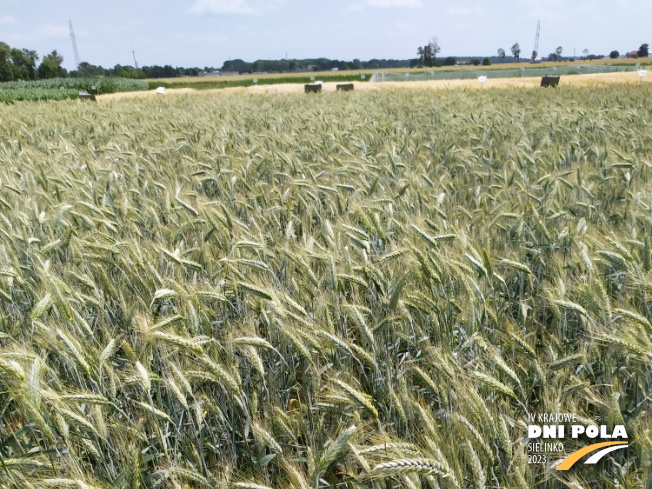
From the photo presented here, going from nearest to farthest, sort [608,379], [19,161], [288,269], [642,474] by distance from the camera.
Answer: [642,474] → [608,379] → [288,269] → [19,161]

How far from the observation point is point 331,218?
10.8 ft

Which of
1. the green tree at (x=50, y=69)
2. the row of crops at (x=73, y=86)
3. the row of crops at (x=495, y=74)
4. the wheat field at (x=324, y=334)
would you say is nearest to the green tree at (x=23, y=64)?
the green tree at (x=50, y=69)

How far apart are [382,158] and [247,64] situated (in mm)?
138391

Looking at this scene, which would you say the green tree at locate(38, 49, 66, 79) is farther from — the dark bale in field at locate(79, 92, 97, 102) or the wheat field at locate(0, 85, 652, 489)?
the wheat field at locate(0, 85, 652, 489)

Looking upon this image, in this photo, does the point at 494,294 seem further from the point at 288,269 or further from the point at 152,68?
the point at 152,68

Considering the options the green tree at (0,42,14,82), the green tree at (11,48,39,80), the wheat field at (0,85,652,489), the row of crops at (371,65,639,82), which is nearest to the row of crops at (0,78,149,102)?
the row of crops at (371,65,639,82)

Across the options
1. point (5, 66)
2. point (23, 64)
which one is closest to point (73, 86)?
point (5, 66)

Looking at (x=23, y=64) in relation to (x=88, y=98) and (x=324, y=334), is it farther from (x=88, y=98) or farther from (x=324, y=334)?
(x=324, y=334)

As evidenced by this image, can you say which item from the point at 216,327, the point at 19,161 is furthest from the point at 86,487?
the point at 19,161

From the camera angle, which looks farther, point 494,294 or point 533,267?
point 533,267

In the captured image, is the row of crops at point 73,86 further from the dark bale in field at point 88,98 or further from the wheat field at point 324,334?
the wheat field at point 324,334

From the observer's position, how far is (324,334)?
1484mm

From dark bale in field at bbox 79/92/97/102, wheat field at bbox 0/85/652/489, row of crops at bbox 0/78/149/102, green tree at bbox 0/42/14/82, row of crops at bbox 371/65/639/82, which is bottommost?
wheat field at bbox 0/85/652/489

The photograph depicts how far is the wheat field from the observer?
127cm
